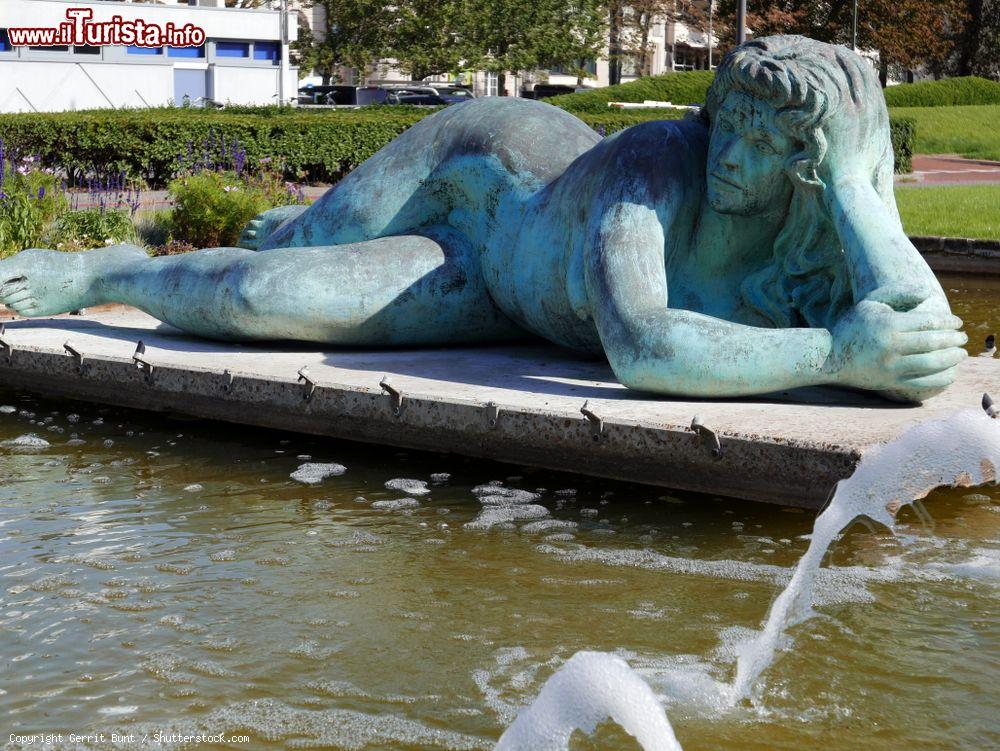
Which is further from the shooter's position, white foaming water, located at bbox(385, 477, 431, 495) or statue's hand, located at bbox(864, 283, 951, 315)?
white foaming water, located at bbox(385, 477, 431, 495)

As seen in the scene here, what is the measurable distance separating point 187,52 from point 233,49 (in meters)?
1.63

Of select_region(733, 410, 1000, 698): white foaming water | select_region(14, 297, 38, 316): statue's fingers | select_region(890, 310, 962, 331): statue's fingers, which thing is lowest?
select_region(733, 410, 1000, 698): white foaming water

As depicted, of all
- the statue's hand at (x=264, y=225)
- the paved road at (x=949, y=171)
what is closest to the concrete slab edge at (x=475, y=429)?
the statue's hand at (x=264, y=225)

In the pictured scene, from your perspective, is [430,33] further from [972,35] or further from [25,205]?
[25,205]

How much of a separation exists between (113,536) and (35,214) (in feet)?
17.8

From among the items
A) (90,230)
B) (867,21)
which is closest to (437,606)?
(90,230)

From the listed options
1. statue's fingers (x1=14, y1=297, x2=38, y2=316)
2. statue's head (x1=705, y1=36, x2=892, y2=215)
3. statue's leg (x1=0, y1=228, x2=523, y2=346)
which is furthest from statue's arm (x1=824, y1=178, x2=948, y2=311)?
statue's fingers (x1=14, y1=297, x2=38, y2=316)

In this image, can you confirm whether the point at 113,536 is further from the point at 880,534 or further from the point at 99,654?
the point at 880,534

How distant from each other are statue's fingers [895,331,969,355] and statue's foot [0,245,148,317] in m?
3.50

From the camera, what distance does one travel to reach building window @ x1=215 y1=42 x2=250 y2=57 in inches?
1582

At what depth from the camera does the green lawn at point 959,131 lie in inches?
1079

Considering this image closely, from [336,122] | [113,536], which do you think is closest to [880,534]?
[113,536]

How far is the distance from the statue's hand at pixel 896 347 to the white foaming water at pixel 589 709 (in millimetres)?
1964

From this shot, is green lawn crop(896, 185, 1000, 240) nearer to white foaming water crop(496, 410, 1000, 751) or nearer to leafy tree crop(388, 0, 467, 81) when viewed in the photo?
white foaming water crop(496, 410, 1000, 751)
